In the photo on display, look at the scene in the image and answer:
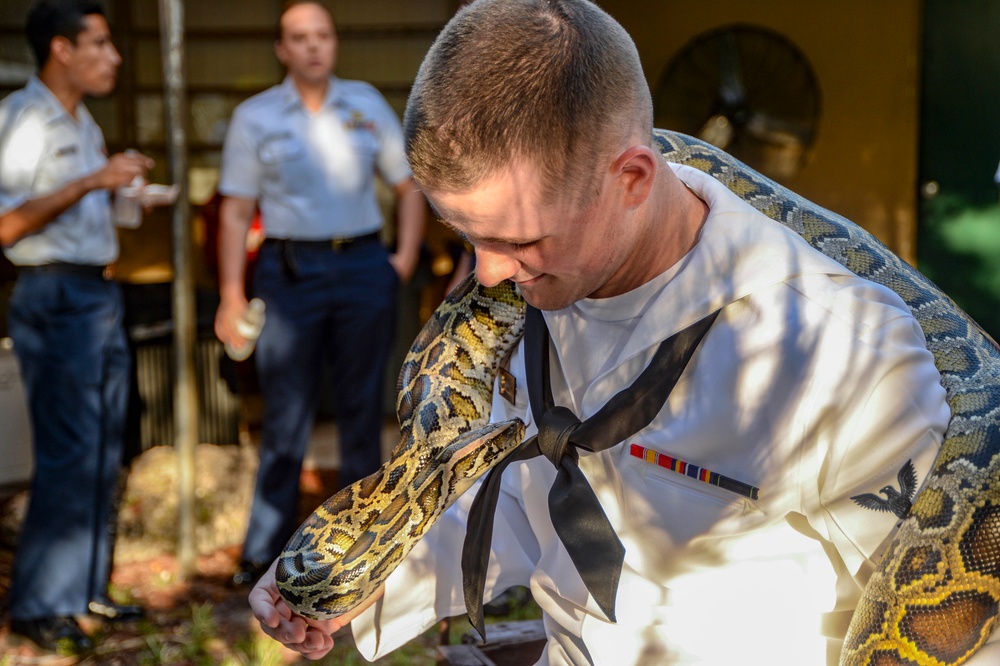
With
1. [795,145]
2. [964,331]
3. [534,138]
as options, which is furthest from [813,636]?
[795,145]

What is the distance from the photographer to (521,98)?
1710mm

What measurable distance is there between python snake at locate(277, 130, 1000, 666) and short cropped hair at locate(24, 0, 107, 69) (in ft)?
10.7

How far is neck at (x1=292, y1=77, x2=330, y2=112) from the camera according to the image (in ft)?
18.7

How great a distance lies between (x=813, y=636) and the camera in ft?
6.49

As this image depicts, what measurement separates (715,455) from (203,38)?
870cm

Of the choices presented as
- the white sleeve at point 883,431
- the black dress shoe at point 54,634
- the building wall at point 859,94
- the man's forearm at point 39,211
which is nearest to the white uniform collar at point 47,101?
the man's forearm at point 39,211

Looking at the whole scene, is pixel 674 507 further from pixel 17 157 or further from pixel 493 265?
pixel 17 157

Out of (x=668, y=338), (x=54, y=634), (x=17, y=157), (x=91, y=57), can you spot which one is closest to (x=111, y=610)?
(x=54, y=634)

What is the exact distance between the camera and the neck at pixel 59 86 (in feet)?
16.2

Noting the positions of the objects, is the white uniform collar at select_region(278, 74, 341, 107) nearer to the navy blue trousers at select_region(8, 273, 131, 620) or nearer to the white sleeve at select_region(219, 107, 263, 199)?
the white sleeve at select_region(219, 107, 263, 199)

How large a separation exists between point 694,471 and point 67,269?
12.6 feet

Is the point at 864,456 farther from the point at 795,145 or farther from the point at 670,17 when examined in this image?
the point at 670,17

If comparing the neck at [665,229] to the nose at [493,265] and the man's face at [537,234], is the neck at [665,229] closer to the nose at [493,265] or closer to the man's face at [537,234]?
the man's face at [537,234]

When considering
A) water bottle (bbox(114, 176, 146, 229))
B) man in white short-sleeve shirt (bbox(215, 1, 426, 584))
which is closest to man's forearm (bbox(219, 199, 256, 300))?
man in white short-sleeve shirt (bbox(215, 1, 426, 584))
